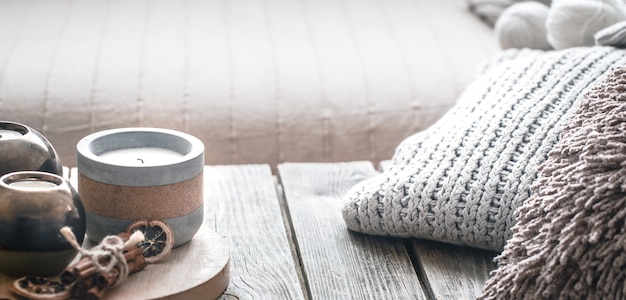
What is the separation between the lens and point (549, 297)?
1.95 feet

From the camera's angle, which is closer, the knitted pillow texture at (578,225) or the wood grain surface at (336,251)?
the knitted pillow texture at (578,225)

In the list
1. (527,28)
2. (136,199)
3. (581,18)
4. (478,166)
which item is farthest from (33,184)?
(527,28)

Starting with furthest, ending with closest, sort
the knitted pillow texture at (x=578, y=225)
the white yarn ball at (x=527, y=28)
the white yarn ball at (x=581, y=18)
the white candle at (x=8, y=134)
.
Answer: the white yarn ball at (x=527, y=28), the white yarn ball at (x=581, y=18), the white candle at (x=8, y=134), the knitted pillow texture at (x=578, y=225)

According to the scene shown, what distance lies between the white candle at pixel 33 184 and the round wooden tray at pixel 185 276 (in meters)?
0.07

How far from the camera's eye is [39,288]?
595mm

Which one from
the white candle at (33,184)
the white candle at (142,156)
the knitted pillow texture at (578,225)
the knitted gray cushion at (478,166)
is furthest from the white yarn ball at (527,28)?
the white candle at (33,184)

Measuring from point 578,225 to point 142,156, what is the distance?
0.33 m

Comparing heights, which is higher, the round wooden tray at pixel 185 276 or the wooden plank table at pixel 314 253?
the round wooden tray at pixel 185 276

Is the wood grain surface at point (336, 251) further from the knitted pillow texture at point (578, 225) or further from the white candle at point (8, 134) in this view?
the white candle at point (8, 134)

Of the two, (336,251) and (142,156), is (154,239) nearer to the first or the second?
(142,156)

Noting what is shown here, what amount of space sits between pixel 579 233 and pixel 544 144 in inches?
6.7

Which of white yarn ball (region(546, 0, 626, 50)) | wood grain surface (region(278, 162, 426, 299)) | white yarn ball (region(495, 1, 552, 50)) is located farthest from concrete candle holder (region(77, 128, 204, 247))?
white yarn ball (region(495, 1, 552, 50))

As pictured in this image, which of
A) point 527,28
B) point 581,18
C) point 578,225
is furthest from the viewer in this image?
point 527,28

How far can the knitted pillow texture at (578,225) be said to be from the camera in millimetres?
575
